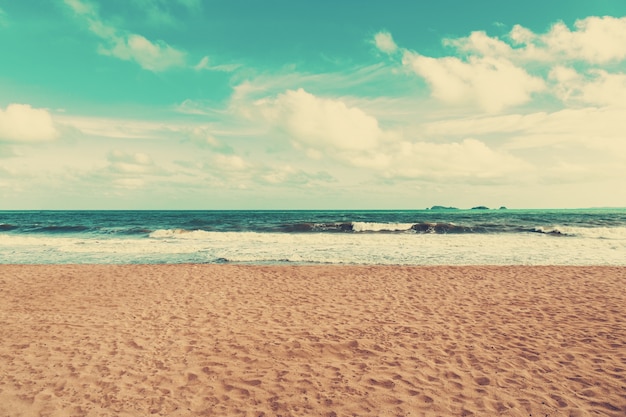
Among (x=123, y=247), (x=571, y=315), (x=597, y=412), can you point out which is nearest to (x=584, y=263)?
(x=571, y=315)

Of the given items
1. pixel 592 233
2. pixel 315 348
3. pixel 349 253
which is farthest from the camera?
pixel 592 233

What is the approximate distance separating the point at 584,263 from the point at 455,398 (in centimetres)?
1530

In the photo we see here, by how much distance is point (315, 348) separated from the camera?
22.7 ft

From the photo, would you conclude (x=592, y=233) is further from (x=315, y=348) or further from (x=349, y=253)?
(x=315, y=348)

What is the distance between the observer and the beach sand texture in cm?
510

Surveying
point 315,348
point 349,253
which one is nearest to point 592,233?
point 349,253

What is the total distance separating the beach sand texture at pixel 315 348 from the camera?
5.10m

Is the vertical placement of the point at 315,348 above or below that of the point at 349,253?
below

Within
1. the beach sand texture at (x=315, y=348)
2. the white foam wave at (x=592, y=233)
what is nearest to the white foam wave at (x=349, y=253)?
the beach sand texture at (x=315, y=348)

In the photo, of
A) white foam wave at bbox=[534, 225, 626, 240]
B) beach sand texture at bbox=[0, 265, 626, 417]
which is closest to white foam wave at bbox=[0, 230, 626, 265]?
beach sand texture at bbox=[0, 265, 626, 417]

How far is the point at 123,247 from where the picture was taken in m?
24.0

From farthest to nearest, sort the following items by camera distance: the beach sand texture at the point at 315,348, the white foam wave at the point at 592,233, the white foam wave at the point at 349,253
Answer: the white foam wave at the point at 592,233
the white foam wave at the point at 349,253
the beach sand texture at the point at 315,348

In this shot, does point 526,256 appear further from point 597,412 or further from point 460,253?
point 597,412

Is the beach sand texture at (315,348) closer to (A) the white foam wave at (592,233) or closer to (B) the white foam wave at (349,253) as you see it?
(B) the white foam wave at (349,253)
